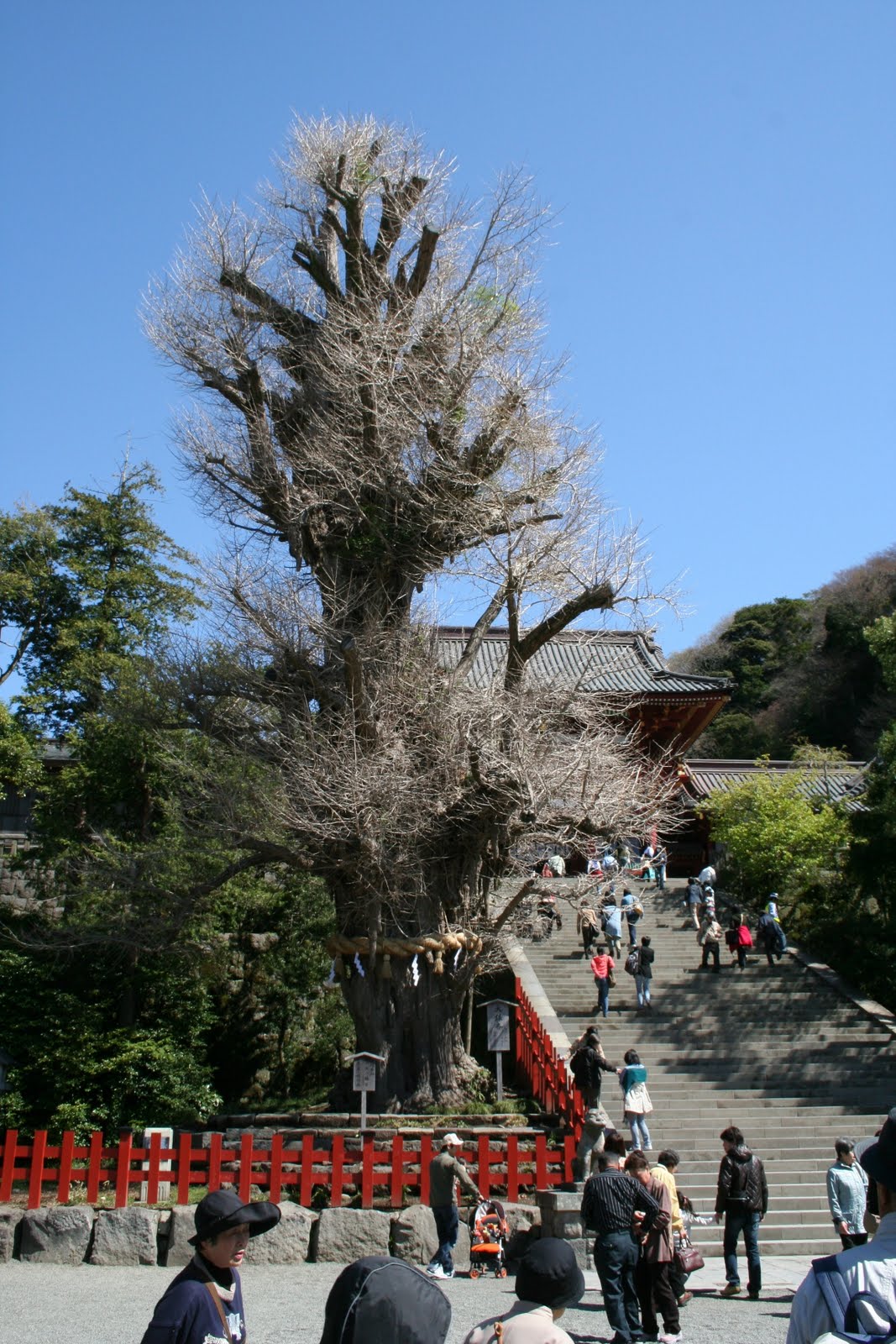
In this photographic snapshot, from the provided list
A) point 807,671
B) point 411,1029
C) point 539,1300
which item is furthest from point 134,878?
point 807,671

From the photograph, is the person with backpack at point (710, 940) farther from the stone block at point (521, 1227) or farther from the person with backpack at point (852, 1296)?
the person with backpack at point (852, 1296)

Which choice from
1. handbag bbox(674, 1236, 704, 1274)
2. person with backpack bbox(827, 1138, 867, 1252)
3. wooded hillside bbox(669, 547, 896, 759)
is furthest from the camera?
wooded hillside bbox(669, 547, 896, 759)

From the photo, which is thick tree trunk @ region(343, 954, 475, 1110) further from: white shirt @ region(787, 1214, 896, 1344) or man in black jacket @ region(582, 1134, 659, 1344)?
white shirt @ region(787, 1214, 896, 1344)

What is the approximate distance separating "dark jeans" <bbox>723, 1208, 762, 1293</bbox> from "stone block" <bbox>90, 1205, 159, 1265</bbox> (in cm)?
481

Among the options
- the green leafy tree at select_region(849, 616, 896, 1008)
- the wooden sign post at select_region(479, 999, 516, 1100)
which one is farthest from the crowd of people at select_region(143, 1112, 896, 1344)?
the green leafy tree at select_region(849, 616, 896, 1008)

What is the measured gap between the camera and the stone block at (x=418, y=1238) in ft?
30.3

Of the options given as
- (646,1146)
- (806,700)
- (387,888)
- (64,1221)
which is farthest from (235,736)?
(806,700)

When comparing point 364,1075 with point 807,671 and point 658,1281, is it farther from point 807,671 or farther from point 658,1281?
point 807,671

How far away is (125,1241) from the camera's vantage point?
30.4ft

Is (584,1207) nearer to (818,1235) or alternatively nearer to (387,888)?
(818,1235)

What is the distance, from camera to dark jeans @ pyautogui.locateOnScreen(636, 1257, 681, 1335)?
6.79 meters

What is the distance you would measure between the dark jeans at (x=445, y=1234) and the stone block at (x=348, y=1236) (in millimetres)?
493

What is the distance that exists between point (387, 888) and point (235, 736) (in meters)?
2.77

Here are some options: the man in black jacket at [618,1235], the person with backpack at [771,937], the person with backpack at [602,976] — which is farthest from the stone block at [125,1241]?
the person with backpack at [771,937]
